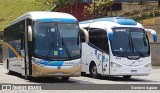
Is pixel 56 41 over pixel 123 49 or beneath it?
over

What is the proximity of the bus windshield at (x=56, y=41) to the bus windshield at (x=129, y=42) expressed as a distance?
2.51 metres

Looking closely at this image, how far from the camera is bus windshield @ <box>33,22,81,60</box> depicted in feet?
66.5

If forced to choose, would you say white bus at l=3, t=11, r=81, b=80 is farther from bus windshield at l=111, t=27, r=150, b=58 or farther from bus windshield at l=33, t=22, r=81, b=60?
bus windshield at l=111, t=27, r=150, b=58

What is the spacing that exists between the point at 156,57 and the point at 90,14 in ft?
57.6

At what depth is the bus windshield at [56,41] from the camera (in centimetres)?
2027

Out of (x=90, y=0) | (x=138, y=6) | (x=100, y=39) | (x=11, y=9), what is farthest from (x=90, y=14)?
(x=100, y=39)

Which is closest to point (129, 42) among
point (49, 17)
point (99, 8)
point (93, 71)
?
point (93, 71)


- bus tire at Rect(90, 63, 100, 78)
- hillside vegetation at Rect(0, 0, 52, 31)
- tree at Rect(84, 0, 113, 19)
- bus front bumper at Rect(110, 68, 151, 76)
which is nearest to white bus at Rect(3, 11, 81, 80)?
bus front bumper at Rect(110, 68, 151, 76)

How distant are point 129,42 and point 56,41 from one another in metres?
4.14

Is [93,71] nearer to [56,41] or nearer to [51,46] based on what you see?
[56,41]

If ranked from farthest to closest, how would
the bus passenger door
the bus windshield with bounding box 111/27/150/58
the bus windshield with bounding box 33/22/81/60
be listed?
the bus passenger door < the bus windshield with bounding box 111/27/150/58 < the bus windshield with bounding box 33/22/81/60

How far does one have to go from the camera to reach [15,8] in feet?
219

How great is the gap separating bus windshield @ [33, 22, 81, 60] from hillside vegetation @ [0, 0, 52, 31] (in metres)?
42.1

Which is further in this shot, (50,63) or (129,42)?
(129,42)
